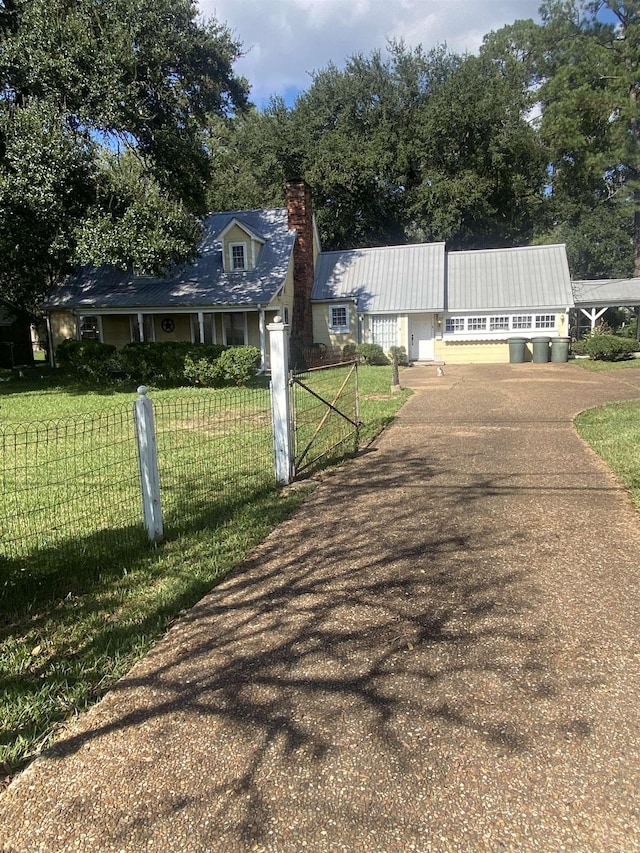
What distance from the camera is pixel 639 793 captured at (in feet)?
7.39

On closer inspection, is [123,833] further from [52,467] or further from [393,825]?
[52,467]

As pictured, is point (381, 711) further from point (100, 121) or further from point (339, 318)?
point (339, 318)

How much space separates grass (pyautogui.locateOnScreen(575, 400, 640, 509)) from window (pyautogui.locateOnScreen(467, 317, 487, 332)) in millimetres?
13292

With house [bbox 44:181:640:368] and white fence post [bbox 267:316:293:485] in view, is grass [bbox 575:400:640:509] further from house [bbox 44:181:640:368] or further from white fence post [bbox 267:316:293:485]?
house [bbox 44:181:640:368]

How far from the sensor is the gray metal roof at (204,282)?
22.0 meters

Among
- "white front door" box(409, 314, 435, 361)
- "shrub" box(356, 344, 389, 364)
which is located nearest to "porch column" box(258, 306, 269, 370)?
"shrub" box(356, 344, 389, 364)

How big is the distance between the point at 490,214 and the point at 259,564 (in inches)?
1307

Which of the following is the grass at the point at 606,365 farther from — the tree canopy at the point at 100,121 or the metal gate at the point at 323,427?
the tree canopy at the point at 100,121

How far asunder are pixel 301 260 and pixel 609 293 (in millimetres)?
15736

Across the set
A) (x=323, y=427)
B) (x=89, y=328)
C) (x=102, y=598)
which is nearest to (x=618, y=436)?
(x=323, y=427)

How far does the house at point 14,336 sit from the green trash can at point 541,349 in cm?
2240

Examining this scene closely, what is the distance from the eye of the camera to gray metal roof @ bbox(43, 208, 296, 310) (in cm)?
2205

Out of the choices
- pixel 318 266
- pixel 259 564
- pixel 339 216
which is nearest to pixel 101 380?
pixel 318 266

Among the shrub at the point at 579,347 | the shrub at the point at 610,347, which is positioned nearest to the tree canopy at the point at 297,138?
the shrub at the point at 579,347
